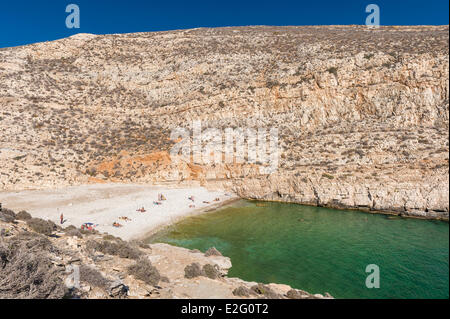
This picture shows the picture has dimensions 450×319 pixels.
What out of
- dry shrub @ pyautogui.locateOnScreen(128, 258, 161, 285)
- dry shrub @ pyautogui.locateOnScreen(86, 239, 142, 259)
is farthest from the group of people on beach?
dry shrub @ pyautogui.locateOnScreen(128, 258, 161, 285)

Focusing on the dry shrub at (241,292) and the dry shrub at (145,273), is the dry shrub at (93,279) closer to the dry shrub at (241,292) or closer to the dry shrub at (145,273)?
the dry shrub at (145,273)

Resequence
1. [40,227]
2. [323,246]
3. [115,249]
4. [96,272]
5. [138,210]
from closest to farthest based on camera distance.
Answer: [96,272], [115,249], [40,227], [323,246], [138,210]

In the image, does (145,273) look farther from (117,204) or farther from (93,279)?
(117,204)

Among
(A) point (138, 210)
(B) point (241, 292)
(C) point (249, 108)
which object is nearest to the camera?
(B) point (241, 292)

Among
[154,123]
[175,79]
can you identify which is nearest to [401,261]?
[154,123]

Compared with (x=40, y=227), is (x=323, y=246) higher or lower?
lower

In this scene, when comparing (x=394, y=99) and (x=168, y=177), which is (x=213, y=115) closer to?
(x=168, y=177)

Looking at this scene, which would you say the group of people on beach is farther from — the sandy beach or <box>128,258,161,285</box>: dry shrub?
<box>128,258,161,285</box>: dry shrub
